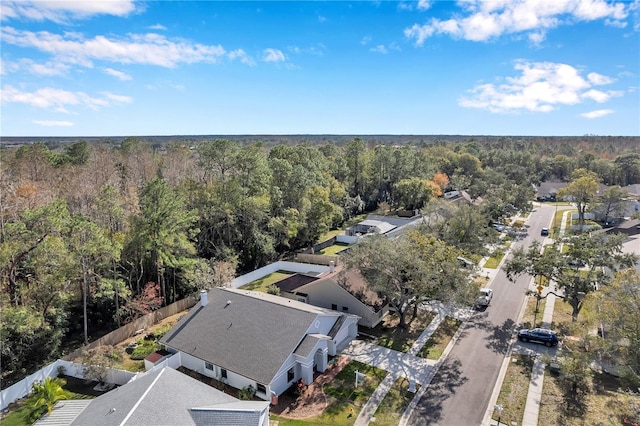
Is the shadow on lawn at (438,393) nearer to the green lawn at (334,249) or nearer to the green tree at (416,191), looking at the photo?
the green lawn at (334,249)

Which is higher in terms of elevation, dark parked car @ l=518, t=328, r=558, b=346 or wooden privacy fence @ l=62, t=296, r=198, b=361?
dark parked car @ l=518, t=328, r=558, b=346

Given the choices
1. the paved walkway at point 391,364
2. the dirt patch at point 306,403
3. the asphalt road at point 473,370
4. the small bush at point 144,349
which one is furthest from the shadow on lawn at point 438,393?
the small bush at point 144,349

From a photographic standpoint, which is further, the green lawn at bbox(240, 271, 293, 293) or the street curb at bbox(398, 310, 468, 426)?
the green lawn at bbox(240, 271, 293, 293)

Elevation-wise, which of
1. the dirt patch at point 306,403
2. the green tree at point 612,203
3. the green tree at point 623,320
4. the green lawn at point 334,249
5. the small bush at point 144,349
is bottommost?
the small bush at point 144,349

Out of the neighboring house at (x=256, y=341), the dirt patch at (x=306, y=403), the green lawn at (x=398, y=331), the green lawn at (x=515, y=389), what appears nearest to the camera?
the green lawn at (x=515, y=389)

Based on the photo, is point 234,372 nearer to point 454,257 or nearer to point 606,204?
point 454,257

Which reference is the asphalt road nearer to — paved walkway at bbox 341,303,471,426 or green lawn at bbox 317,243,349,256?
paved walkway at bbox 341,303,471,426

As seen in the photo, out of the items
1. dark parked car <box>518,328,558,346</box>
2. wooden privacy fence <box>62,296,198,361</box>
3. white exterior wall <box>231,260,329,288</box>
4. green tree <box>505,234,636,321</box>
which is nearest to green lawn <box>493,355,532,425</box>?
dark parked car <box>518,328,558,346</box>
